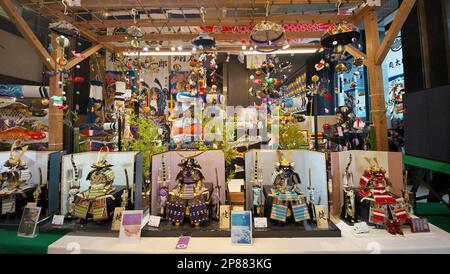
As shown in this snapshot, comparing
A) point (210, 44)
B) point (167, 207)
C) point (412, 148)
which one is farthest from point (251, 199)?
point (412, 148)

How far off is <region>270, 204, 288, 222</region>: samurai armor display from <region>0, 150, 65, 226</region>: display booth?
217 cm

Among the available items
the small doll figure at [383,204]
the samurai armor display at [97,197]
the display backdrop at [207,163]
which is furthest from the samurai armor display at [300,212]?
the samurai armor display at [97,197]

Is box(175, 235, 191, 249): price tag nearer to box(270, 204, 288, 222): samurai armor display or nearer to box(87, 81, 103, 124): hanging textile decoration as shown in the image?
box(270, 204, 288, 222): samurai armor display

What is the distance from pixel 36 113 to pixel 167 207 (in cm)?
342

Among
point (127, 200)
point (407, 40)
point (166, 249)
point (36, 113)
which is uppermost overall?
point (407, 40)

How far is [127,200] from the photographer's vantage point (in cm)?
206

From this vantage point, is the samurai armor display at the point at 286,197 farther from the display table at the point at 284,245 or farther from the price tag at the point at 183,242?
the price tag at the point at 183,242

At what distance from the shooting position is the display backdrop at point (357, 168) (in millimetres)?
2166

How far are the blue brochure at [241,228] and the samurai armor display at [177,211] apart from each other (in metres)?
0.48

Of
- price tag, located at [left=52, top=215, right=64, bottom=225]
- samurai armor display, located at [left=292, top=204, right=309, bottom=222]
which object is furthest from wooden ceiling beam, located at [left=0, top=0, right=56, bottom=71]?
samurai armor display, located at [left=292, top=204, right=309, bottom=222]

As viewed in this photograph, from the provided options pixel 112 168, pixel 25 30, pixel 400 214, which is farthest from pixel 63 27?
pixel 400 214

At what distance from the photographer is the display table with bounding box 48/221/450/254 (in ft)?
5.34

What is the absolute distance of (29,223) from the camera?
195 centimetres
